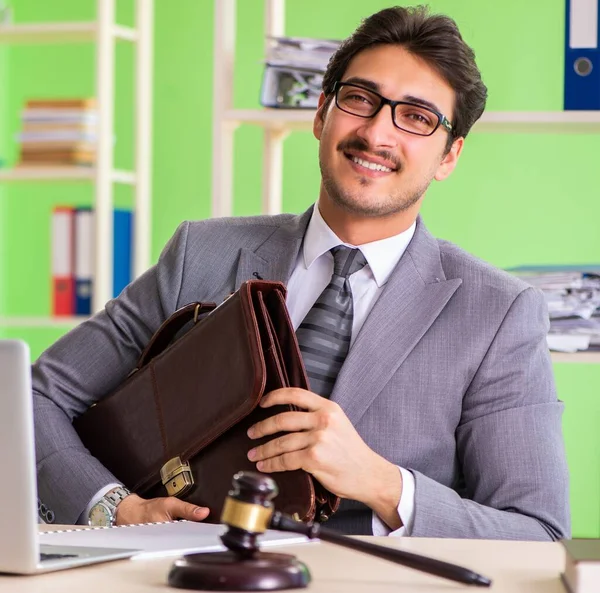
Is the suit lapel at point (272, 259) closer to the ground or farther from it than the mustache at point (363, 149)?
closer to the ground

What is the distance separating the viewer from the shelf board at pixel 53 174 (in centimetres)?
367

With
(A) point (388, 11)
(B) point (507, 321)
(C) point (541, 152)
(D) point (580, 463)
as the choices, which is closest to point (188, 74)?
(C) point (541, 152)

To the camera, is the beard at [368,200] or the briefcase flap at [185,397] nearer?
the briefcase flap at [185,397]

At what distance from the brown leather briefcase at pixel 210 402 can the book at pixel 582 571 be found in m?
0.58

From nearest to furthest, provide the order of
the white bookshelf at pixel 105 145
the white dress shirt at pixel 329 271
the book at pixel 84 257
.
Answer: the white dress shirt at pixel 329 271 < the white bookshelf at pixel 105 145 < the book at pixel 84 257

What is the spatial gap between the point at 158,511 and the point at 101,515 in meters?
0.15

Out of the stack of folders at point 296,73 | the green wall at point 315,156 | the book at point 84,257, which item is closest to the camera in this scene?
the stack of folders at point 296,73

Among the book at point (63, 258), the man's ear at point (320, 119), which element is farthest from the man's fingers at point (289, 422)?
the book at point (63, 258)

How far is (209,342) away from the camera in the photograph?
162cm

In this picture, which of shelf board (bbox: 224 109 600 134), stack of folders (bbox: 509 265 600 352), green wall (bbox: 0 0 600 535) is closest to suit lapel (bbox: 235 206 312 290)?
shelf board (bbox: 224 109 600 134)

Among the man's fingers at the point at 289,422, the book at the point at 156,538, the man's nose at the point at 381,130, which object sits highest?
the man's nose at the point at 381,130

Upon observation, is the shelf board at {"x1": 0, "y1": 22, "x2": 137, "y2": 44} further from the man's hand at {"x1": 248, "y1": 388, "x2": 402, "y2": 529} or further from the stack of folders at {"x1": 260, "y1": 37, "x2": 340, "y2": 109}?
the man's hand at {"x1": 248, "y1": 388, "x2": 402, "y2": 529}

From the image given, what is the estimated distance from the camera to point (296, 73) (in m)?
2.49

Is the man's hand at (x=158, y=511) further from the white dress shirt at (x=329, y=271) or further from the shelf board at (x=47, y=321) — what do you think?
the shelf board at (x=47, y=321)
